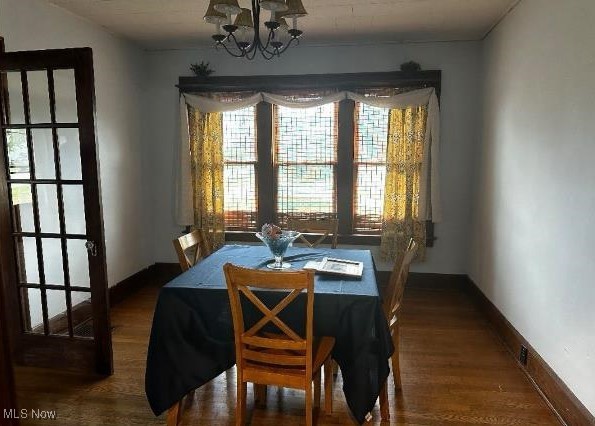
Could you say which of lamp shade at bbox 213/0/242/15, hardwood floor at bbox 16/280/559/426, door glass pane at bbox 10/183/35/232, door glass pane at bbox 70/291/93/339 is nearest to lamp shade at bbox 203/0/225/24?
lamp shade at bbox 213/0/242/15

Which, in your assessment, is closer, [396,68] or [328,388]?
[328,388]

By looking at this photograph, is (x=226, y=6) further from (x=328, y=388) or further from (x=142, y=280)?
(x=142, y=280)

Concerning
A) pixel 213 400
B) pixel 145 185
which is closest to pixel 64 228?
pixel 213 400

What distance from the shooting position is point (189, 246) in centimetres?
286

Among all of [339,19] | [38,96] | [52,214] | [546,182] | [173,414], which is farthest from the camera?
[339,19]

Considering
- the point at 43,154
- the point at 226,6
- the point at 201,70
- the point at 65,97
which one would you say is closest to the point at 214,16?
the point at 226,6

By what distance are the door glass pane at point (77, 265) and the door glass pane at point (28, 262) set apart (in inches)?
8.7

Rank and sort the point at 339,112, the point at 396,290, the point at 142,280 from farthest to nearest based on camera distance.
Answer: the point at 142,280
the point at 339,112
the point at 396,290

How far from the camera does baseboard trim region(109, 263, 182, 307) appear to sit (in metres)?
4.12

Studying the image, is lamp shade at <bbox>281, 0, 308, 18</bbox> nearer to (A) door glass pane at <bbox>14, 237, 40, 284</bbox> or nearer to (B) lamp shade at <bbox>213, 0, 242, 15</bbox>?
(B) lamp shade at <bbox>213, 0, 242, 15</bbox>

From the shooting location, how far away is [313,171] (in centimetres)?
455

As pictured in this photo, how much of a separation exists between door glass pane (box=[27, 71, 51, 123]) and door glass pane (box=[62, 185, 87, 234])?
0.49 m

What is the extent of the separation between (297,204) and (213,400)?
8.27 ft

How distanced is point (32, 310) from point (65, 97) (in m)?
1.53
